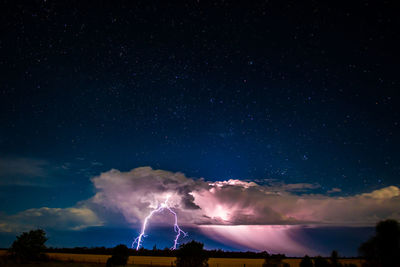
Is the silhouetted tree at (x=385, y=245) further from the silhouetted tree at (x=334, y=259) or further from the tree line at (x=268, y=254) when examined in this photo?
the silhouetted tree at (x=334, y=259)

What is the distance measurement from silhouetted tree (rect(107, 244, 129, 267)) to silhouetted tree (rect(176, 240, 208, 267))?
12.9 m

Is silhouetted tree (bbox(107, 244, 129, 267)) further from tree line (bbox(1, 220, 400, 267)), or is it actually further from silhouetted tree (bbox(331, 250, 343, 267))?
silhouetted tree (bbox(331, 250, 343, 267))

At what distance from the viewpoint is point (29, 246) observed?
145 feet

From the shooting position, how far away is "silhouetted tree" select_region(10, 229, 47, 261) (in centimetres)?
4319

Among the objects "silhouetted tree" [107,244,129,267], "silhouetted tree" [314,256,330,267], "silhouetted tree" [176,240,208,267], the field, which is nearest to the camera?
"silhouetted tree" [314,256,330,267]

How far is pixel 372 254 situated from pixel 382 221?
2622 mm

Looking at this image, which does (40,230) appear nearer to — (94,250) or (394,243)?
(394,243)

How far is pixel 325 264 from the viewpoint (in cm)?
3031

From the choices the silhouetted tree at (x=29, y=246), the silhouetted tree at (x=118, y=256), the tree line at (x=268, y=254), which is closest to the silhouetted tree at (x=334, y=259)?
the tree line at (x=268, y=254)

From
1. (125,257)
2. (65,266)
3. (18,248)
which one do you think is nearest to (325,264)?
(125,257)

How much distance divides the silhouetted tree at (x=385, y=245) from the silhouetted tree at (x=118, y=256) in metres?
33.0

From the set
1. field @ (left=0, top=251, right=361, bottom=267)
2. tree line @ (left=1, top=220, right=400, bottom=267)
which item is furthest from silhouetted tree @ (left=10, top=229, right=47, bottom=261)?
field @ (left=0, top=251, right=361, bottom=267)

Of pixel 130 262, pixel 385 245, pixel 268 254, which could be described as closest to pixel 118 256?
pixel 130 262

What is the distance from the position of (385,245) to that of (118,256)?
3467 cm
